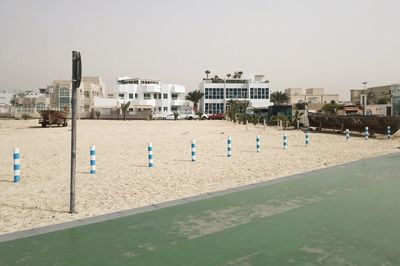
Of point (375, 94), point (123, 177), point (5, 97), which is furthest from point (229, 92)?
point (5, 97)

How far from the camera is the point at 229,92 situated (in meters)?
89.2

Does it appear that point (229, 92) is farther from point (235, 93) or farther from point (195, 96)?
point (195, 96)

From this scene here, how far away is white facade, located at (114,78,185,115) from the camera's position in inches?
3206

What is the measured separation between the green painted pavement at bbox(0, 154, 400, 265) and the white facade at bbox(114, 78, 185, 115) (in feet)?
241

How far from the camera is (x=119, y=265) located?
4.27 metres

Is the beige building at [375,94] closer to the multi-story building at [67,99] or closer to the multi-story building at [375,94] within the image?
the multi-story building at [375,94]

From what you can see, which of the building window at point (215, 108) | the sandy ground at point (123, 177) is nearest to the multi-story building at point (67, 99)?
the building window at point (215, 108)

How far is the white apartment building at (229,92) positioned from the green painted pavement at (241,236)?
80940mm

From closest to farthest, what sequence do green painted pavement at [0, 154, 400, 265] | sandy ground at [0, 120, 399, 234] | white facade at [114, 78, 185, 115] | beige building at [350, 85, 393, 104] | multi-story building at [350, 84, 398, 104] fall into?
green painted pavement at [0, 154, 400, 265]
sandy ground at [0, 120, 399, 234]
white facade at [114, 78, 185, 115]
multi-story building at [350, 84, 398, 104]
beige building at [350, 85, 393, 104]

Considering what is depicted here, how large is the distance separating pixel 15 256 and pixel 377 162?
13.2 m

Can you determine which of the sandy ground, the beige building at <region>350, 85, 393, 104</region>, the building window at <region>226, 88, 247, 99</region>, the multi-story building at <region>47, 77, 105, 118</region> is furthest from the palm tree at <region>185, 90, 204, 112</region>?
the sandy ground

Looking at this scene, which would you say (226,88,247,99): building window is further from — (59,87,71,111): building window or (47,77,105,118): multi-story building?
(59,87,71,111): building window

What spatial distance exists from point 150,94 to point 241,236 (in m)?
79.2

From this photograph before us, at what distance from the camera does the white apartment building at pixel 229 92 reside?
8844 centimetres
